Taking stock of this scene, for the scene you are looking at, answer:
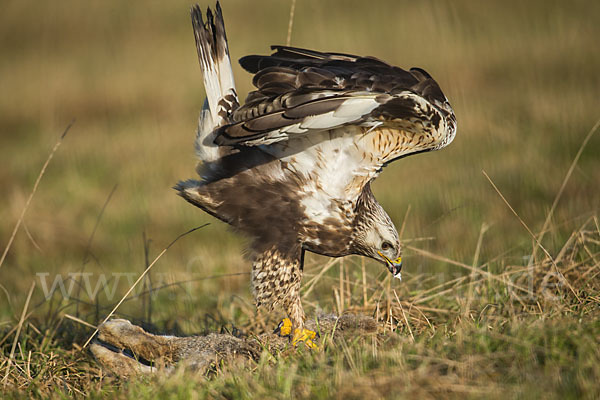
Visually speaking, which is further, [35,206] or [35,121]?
[35,121]

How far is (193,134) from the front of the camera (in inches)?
494

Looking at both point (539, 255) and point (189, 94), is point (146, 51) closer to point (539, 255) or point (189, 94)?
point (189, 94)

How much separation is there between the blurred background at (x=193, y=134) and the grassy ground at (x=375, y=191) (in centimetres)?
4

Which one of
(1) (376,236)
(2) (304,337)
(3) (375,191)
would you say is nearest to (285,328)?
(2) (304,337)

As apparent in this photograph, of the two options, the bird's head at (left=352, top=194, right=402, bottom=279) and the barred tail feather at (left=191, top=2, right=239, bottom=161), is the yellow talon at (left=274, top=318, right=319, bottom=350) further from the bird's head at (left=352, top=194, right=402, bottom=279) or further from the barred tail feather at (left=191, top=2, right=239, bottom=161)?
the barred tail feather at (left=191, top=2, right=239, bottom=161)

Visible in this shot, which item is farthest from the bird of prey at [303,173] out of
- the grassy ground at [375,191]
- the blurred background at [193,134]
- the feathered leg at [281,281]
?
the grassy ground at [375,191]

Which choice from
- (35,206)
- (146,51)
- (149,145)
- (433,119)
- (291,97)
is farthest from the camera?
(146,51)

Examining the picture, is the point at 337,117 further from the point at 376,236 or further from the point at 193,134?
the point at 193,134

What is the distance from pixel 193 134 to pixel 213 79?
8.10 meters

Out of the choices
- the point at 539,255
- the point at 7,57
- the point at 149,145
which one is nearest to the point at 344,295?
the point at 539,255

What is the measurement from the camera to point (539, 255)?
5578 millimetres

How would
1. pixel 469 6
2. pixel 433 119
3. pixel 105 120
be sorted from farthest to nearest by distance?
pixel 469 6, pixel 105 120, pixel 433 119

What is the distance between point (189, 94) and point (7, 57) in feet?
19.3

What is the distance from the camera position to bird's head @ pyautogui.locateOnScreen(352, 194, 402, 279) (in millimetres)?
4566
